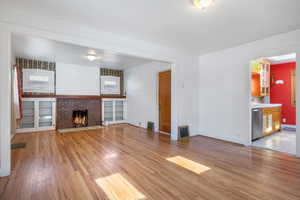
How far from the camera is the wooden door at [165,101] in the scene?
5.06 m

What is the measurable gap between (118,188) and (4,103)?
85.8 inches

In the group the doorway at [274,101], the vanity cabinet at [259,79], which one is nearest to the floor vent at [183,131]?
the doorway at [274,101]

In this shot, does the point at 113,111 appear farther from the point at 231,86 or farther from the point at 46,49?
the point at 231,86

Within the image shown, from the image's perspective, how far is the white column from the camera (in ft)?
7.53

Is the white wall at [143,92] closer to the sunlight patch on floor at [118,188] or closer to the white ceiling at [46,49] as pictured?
the white ceiling at [46,49]

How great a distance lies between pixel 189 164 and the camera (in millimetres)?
2736

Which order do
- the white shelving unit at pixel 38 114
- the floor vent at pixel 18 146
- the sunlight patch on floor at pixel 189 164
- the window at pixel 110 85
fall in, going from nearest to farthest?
the sunlight patch on floor at pixel 189 164
the floor vent at pixel 18 146
the white shelving unit at pixel 38 114
the window at pixel 110 85

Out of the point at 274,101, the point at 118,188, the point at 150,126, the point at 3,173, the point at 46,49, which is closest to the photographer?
the point at 118,188

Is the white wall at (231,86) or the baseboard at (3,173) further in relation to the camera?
the white wall at (231,86)

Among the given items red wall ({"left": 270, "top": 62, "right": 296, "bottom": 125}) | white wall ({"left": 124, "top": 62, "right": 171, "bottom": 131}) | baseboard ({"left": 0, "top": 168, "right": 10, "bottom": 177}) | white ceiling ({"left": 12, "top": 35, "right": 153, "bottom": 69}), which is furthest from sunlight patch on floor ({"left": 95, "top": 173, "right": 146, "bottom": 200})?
red wall ({"left": 270, "top": 62, "right": 296, "bottom": 125})

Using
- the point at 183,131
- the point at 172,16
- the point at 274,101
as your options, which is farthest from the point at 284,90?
the point at 172,16

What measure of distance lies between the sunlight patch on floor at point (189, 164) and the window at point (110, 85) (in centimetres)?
515

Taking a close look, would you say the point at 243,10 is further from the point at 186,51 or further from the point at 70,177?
the point at 70,177

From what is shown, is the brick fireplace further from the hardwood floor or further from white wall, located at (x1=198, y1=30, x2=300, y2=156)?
white wall, located at (x1=198, y1=30, x2=300, y2=156)
